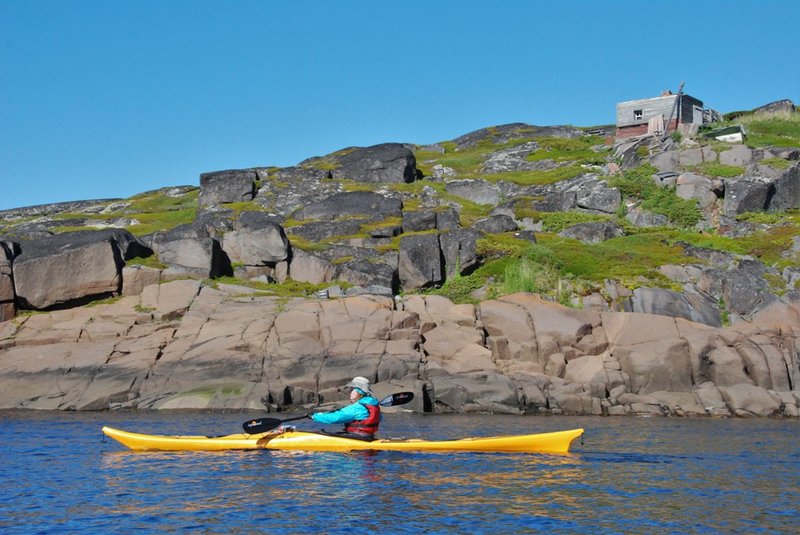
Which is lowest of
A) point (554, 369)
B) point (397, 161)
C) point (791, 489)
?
point (791, 489)

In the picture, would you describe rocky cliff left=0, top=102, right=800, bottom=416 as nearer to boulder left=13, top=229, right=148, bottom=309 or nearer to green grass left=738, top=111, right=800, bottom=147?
boulder left=13, top=229, right=148, bottom=309

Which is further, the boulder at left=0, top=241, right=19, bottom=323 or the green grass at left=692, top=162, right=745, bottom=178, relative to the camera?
the green grass at left=692, top=162, right=745, bottom=178

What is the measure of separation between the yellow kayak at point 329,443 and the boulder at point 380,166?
3821cm

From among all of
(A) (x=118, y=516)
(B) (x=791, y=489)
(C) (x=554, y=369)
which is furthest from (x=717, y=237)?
(A) (x=118, y=516)

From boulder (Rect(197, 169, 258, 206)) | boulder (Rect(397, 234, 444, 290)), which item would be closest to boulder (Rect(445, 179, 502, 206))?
boulder (Rect(197, 169, 258, 206))

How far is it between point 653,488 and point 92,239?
2716 cm

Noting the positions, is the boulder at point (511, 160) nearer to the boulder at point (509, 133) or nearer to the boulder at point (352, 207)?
the boulder at point (509, 133)

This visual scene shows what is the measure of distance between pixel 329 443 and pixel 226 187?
37.8 meters

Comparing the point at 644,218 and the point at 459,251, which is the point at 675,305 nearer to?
the point at 459,251

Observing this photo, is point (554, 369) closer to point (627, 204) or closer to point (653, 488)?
point (653, 488)

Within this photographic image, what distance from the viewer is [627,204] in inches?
1816

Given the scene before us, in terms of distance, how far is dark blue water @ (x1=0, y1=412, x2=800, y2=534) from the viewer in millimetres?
11594

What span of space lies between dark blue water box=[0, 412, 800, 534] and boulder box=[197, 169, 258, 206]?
107ft

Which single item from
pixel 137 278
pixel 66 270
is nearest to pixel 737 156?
pixel 137 278
